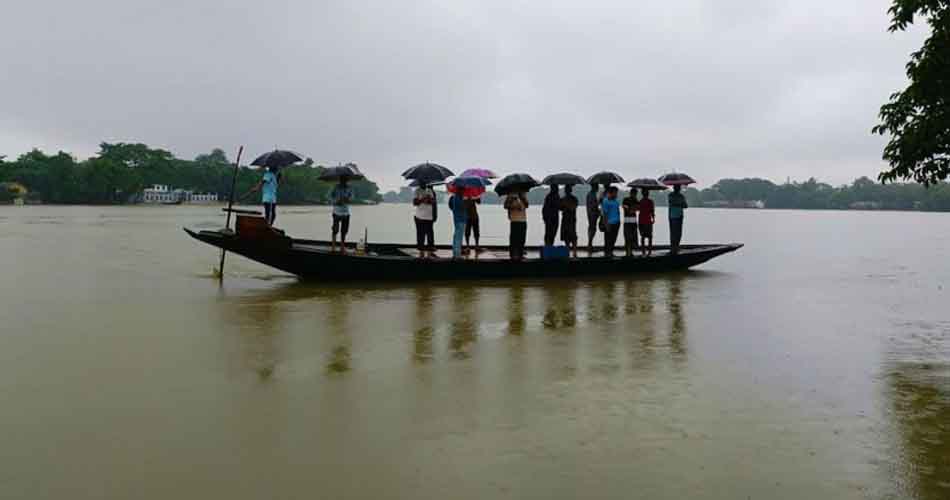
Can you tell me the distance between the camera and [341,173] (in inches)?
575

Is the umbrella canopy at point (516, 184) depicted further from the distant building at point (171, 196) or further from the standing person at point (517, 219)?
the distant building at point (171, 196)

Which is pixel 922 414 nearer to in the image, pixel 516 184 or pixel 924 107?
pixel 924 107

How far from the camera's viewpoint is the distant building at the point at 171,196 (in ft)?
355

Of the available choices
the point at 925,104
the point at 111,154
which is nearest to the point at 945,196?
the point at 111,154

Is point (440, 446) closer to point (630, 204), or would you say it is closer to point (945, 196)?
point (630, 204)

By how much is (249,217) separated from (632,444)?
31.6 ft

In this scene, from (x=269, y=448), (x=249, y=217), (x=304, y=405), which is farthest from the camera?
(x=249, y=217)

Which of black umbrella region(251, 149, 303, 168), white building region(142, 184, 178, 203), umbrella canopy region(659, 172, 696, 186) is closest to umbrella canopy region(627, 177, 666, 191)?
umbrella canopy region(659, 172, 696, 186)

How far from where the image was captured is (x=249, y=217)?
1307 cm

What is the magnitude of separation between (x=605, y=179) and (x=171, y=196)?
107366 millimetres

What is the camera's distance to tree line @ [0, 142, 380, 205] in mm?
88125

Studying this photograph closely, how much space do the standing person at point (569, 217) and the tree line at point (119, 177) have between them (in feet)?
217

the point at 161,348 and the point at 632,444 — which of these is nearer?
the point at 632,444

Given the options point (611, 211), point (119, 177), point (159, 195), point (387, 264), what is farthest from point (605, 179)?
point (159, 195)
